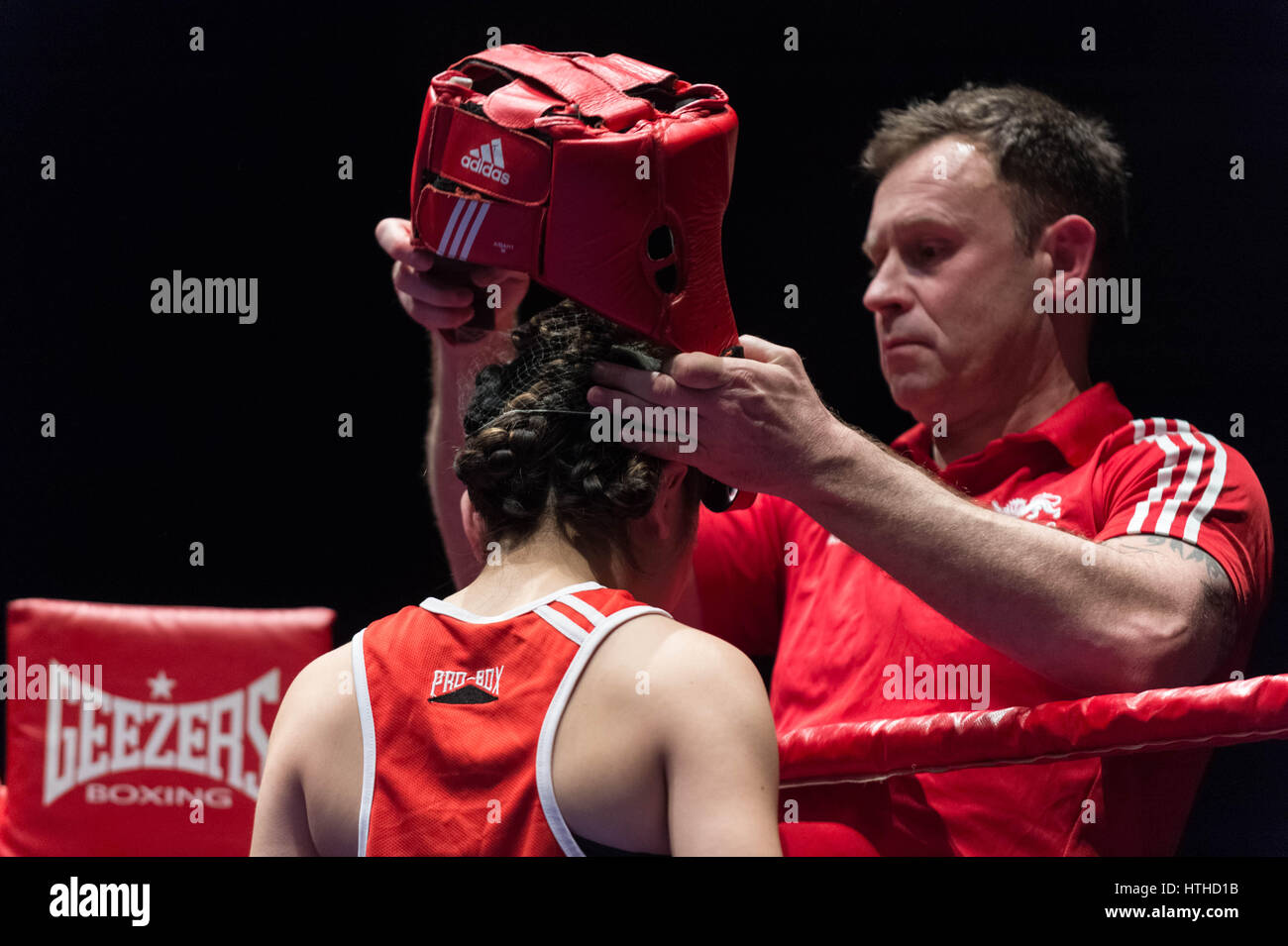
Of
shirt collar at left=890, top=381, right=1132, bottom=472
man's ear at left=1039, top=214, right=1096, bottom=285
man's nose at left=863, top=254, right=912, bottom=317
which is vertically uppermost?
man's ear at left=1039, top=214, right=1096, bottom=285


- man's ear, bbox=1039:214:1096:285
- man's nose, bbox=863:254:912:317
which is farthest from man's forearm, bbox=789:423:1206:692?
man's ear, bbox=1039:214:1096:285

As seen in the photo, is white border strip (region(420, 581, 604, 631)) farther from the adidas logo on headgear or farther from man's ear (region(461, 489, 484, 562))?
the adidas logo on headgear

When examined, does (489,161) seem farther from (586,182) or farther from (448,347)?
(448,347)

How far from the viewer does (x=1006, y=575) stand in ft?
5.31

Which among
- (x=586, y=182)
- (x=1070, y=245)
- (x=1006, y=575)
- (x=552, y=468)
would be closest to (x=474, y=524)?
(x=552, y=468)

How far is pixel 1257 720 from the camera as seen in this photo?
138 centimetres

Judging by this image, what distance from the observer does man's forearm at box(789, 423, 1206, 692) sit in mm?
1601

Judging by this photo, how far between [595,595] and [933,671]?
0.76m

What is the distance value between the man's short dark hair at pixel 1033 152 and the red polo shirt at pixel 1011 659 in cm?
36

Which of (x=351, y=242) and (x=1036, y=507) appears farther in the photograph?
(x=351, y=242)

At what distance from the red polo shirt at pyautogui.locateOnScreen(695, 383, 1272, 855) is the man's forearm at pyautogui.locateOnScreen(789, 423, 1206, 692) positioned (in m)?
0.12

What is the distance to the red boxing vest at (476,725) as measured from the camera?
4.10ft

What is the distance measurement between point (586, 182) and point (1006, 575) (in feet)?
2.51

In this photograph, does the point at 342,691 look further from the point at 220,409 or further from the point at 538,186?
the point at 220,409
